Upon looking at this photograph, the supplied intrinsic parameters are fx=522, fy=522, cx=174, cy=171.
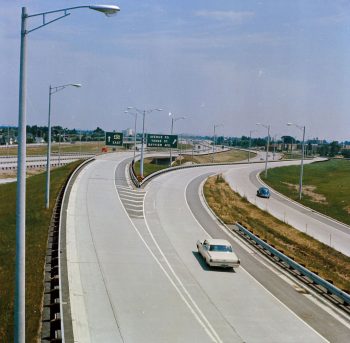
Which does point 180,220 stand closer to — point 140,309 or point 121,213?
point 121,213

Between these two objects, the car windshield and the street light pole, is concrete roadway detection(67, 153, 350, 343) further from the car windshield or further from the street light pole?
the street light pole

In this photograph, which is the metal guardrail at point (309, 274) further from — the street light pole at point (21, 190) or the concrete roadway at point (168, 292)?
the street light pole at point (21, 190)

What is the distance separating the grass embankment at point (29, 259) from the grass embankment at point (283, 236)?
510 inches

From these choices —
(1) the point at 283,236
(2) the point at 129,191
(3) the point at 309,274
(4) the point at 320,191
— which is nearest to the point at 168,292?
(3) the point at 309,274

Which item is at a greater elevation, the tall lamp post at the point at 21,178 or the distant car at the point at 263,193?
the tall lamp post at the point at 21,178

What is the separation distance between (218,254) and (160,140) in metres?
47.2

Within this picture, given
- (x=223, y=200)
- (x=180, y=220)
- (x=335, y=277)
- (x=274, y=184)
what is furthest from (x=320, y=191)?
(x=335, y=277)

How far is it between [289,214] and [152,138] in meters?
25.6

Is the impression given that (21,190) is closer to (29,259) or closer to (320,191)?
(29,259)

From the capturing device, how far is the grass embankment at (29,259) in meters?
16.1

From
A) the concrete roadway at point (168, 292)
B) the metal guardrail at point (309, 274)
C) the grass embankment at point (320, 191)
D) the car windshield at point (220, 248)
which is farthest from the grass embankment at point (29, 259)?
the grass embankment at point (320, 191)

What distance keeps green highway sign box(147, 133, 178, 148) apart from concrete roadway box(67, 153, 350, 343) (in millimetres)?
35238

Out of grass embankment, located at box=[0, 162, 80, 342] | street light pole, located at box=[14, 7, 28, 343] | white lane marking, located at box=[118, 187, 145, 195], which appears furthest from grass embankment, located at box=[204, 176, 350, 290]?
street light pole, located at box=[14, 7, 28, 343]

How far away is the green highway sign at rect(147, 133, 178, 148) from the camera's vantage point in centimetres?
6969
